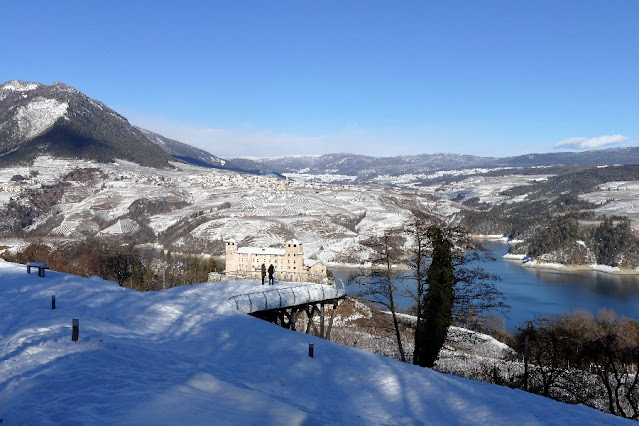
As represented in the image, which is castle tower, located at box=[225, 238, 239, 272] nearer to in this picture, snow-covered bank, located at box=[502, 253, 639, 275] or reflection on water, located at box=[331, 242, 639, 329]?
reflection on water, located at box=[331, 242, 639, 329]

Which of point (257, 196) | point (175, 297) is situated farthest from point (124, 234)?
point (175, 297)

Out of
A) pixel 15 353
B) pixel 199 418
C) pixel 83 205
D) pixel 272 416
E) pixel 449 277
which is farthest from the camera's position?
pixel 83 205

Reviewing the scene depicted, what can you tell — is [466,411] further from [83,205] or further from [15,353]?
[83,205]

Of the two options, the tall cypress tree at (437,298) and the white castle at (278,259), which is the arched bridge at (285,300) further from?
the white castle at (278,259)

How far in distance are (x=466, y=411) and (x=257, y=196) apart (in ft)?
608

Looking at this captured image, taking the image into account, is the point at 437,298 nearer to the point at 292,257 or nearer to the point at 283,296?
the point at 283,296

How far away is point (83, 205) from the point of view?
16525cm

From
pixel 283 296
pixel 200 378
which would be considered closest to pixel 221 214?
Answer: pixel 283 296

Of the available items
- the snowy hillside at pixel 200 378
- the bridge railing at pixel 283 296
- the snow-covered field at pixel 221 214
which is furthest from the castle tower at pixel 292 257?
the snowy hillside at pixel 200 378

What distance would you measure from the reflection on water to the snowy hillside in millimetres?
49346

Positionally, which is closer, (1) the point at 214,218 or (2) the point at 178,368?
(2) the point at 178,368

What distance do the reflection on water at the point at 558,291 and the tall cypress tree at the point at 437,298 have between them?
Answer: 143ft

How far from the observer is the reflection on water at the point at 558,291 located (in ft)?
220


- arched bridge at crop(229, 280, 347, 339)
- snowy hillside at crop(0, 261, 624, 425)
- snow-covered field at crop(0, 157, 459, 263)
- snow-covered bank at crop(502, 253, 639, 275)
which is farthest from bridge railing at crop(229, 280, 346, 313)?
snow-covered bank at crop(502, 253, 639, 275)
